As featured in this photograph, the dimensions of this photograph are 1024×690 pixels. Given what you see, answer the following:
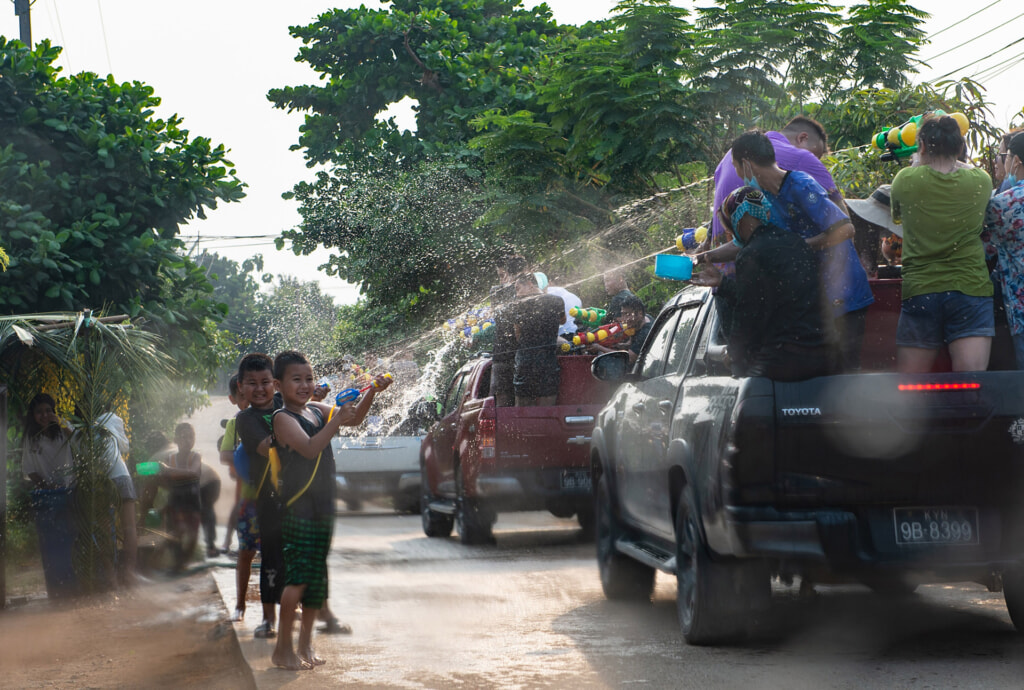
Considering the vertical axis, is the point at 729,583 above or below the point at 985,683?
above

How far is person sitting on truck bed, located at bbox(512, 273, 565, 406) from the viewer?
1100 centimetres

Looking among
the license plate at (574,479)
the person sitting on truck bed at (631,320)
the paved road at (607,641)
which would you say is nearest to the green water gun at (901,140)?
the paved road at (607,641)

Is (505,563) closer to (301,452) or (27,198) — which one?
(301,452)

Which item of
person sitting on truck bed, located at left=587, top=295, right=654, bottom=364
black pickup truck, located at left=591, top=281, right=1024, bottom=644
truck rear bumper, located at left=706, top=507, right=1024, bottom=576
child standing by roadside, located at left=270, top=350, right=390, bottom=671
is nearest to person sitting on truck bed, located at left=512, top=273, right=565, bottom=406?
person sitting on truck bed, located at left=587, top=295, right=654, bottom=364

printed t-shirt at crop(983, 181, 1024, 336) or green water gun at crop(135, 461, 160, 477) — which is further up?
printed t-shirt at crop(983, 181, 1024, 336)

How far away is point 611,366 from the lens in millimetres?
7711

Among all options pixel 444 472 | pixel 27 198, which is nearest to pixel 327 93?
pixel 27 198

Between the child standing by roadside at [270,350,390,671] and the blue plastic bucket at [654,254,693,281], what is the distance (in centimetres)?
145

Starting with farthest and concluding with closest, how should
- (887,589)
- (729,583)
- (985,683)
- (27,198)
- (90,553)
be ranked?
1. (27,198)
2. (90,553)
3. (887,589)
4. (729,583)
5. (985,683)

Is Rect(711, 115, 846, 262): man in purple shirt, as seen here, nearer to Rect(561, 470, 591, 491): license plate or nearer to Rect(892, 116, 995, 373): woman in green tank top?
Answer: Rect(892, 116, 995, 373): woman in green tank top

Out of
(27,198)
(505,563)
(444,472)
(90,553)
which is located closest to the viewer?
(90,553)

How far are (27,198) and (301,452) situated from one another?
12.6 meters

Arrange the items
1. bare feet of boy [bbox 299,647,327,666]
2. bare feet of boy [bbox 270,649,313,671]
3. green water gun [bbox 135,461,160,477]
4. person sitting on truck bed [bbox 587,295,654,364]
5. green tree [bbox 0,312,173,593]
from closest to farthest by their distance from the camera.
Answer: bare feet of boy [bbox 270,649,313,671] → bare feet of boy [bbox 299,647,327,666] → green tree [bbox 0,312,173,593] → green water gun [bbox 135,461,160,477] → person sitting on truck bed [bbox 587,295,654,364]

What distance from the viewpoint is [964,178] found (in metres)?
5.94
